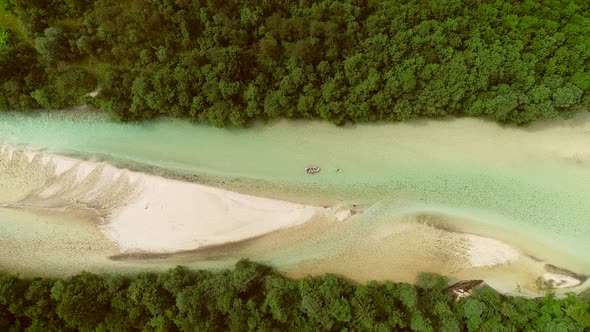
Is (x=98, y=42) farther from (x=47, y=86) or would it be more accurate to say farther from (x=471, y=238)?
(x=471, y=238)

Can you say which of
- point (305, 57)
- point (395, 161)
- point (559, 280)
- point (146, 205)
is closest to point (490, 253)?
point (559, 280)

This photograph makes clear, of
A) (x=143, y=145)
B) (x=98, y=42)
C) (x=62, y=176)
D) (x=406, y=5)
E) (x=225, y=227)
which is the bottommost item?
(x=225, y=227)

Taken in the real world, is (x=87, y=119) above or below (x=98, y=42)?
below

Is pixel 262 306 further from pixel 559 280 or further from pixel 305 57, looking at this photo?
pixel 559 280

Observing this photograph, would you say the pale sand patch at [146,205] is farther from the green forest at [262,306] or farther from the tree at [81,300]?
the tree at [81,300]

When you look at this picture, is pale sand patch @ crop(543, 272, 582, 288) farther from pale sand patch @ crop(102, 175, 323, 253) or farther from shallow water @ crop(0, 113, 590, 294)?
pale sand patch @ crop(102, 175, 323, 253)

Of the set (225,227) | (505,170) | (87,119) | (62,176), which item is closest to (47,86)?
(87,119)
